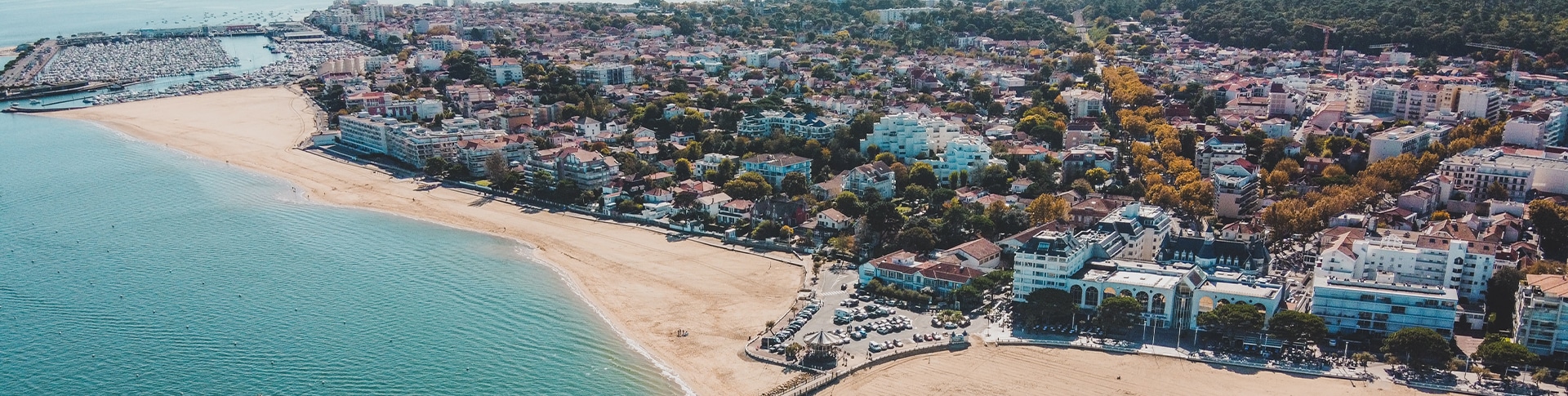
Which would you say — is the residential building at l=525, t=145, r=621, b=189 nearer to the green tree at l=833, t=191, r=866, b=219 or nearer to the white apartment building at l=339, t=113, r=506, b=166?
the white apartment building at l=339, t=113, r=506, b=166

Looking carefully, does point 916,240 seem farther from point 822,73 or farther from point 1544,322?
point 822,73

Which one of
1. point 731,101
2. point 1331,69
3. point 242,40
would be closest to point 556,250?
point 731,101

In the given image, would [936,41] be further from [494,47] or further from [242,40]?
[242,40]

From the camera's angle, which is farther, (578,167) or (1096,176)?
(578,167)

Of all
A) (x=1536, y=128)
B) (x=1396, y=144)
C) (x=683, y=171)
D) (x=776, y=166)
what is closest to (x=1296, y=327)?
(x=1396, y=144)

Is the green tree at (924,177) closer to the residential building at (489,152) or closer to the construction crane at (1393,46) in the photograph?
the residential building at (489,152)
